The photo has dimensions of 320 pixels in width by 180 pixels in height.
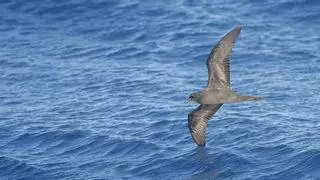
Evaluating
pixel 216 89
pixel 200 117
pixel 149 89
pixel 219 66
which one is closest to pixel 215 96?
pixel 216 89

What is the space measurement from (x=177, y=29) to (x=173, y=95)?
21.9 feet

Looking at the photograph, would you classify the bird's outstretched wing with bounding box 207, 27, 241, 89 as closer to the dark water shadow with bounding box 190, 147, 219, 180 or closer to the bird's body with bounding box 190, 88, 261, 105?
the bird's body with bounding box 190, 88, 261, 105

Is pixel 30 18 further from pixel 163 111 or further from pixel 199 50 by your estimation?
pixel 163 111

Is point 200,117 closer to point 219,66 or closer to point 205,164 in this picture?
point 219,66

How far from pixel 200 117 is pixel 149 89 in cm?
824

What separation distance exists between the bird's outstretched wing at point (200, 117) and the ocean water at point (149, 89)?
1.72 meters

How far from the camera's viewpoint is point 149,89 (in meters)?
37.5

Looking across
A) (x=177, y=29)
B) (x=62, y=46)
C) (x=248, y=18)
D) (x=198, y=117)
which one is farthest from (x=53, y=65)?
(x=198, y=117)

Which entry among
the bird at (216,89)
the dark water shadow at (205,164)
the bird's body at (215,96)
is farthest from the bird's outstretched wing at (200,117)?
the dark water shadow at (205,164)

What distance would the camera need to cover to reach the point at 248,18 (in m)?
43.3

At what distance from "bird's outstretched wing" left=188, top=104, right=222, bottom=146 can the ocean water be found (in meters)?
1.72

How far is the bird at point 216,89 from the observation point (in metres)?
28.4

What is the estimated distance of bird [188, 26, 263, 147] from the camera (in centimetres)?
2841

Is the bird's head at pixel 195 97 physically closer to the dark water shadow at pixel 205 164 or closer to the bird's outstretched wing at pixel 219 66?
the bird's outstretched wing at pixel 219 66
